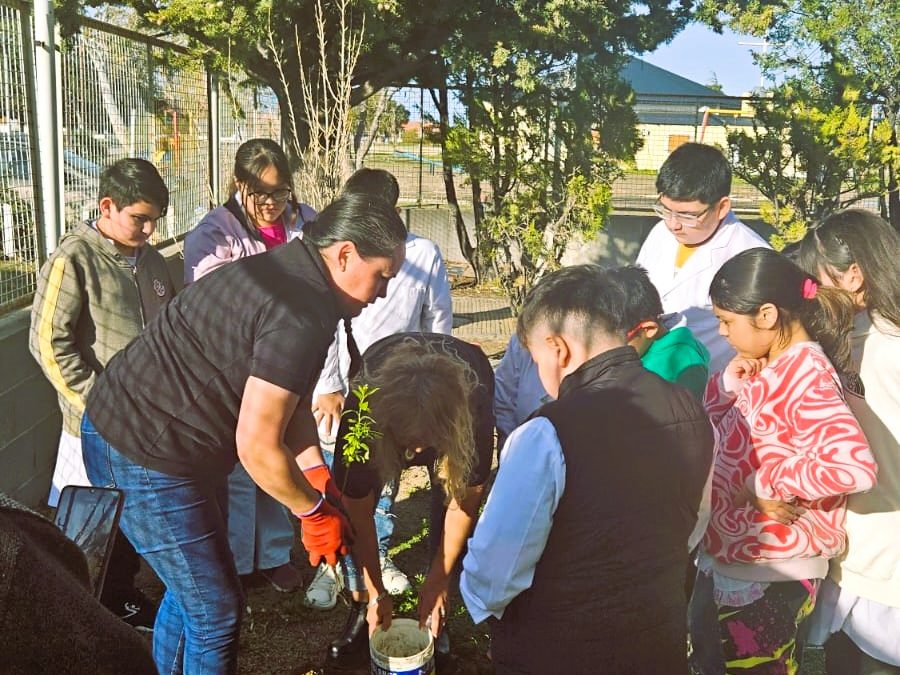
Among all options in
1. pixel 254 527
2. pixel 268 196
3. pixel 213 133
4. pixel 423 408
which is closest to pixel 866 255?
pixel 423 408

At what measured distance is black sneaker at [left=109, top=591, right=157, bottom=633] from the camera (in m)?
3.21

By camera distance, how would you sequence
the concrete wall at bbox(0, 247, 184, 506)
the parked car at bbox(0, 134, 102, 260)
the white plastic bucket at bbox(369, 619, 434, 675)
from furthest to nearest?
the parked car at bbox(0, 134, 102, 260) → the concrete wall at bbox(0, 247, 184, 506) → the white plastic bucket at bbox(369, 619, 434, 675)

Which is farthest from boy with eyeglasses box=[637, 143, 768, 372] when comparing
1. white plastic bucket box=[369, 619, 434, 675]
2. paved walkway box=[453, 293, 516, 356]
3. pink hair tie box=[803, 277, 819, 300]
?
paved walkway box=[453, 293, 516, 356]

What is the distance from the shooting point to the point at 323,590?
11.5 ft


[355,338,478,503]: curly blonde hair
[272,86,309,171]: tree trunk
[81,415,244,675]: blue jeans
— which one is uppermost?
[272,86,309,171]: tree trunk

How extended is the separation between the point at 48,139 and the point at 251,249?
55.2 inches

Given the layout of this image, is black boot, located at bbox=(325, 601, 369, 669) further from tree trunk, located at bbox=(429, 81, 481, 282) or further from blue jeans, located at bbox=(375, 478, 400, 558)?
tree trunk, located at bbox=(429, 81, 481, 282)

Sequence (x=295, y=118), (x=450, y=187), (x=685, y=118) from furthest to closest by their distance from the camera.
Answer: (x=450, y=187)
(x=685, y=118)
(x=295, y=118)

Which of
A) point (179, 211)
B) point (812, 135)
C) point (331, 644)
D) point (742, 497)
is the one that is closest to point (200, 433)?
point (331, 644)

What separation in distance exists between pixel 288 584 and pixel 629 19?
6861mm

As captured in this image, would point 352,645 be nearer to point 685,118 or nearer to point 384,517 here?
point 384,517

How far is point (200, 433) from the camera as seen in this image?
2184 millimetres

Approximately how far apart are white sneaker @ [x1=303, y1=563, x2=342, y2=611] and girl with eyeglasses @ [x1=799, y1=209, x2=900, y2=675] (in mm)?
1942

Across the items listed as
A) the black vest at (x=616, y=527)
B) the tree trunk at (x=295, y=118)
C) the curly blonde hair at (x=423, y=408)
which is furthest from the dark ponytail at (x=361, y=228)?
the tree trunk at (x=295, y=118)
